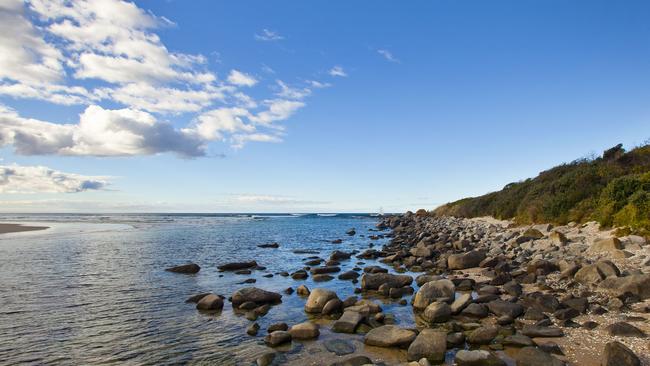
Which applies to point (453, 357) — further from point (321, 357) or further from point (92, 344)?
point (92, 344)

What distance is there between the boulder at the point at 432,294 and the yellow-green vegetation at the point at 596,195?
1098cm

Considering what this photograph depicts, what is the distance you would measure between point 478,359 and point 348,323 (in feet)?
13.4

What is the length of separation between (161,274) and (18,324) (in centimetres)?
966

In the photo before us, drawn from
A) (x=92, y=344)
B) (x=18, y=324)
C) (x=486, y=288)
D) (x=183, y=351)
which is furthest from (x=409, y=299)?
(x=18, y=324)

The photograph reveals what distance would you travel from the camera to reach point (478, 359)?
894 centimetres

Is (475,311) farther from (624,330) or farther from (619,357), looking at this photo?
(619,357)

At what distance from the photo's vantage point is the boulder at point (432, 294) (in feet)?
45.9

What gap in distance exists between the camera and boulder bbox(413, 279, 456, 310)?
14000mm

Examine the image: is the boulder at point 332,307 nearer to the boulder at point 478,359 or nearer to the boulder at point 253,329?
the boulder at point 253,329

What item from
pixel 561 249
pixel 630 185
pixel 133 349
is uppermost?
pixel 630 185

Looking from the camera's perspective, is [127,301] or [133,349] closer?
[133,349]

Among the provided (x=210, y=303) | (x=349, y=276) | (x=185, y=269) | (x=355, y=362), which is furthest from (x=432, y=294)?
(x=185, y=269)

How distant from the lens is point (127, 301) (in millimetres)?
15875

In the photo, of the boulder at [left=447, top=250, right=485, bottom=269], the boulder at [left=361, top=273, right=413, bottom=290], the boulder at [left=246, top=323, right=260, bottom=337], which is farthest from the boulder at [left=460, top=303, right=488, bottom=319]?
the boulder at [left=447, top=250, right=485, bottom=269]
